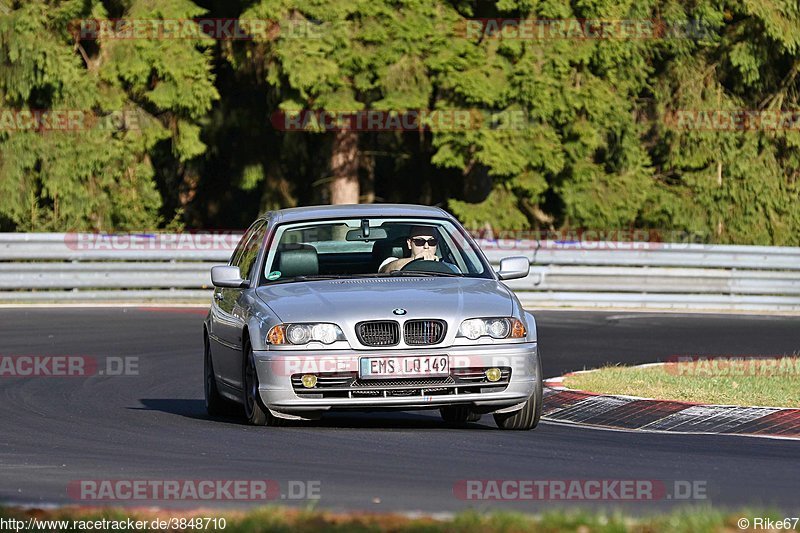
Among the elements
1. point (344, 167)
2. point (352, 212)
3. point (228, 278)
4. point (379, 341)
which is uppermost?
point (352, 212)

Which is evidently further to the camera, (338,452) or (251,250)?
(251,250)

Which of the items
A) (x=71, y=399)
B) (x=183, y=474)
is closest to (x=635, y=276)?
(x=71, y=399)

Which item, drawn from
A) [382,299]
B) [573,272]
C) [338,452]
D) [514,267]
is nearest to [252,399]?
[382,299]

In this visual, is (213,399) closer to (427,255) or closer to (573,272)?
(427,255)

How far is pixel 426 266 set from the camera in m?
11.9

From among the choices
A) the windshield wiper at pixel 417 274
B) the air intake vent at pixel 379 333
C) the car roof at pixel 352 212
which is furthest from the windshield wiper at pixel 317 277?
the air intake vent at pixel 379 333

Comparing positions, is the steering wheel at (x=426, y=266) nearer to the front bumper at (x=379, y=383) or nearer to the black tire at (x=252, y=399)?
the front bumper at (x=379, y=383)

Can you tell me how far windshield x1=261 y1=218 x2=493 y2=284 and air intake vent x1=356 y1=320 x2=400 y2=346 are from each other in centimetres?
109

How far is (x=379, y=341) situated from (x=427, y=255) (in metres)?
1.60

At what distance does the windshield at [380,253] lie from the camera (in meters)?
11.8

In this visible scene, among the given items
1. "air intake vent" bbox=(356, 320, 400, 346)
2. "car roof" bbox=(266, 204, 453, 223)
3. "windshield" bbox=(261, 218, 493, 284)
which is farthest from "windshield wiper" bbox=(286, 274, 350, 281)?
"air intake vent" bbox=(356, 320, 400, 346)

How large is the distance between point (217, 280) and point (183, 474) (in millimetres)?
3060

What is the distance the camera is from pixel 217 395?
1249cm

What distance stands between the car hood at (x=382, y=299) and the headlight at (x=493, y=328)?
43 mm
